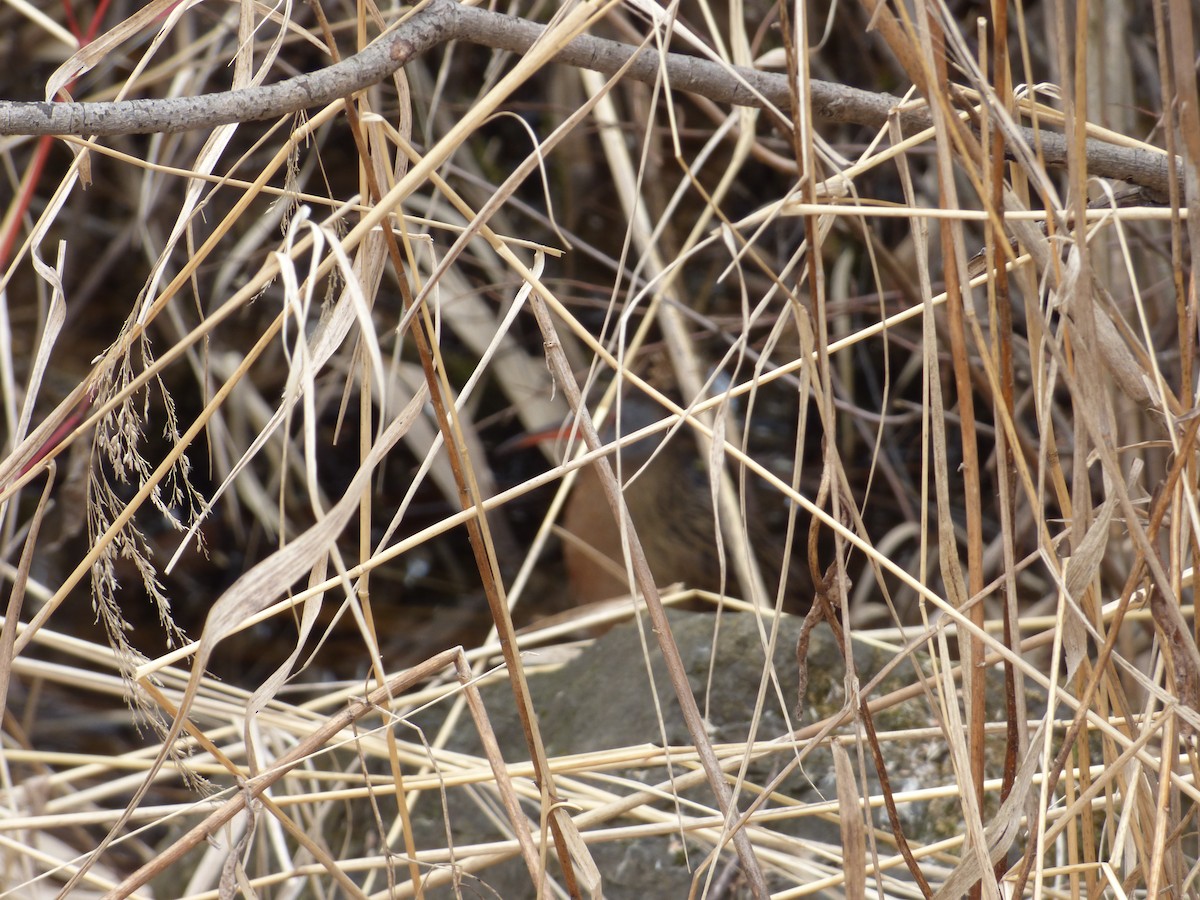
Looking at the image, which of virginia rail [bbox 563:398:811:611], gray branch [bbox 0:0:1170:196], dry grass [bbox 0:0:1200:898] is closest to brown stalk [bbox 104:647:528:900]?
dry grass [bbox 0:0:1200:898]

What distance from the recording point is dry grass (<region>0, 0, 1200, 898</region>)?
2.14ft

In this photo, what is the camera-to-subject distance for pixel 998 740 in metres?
1.38

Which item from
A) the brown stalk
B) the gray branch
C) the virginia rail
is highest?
the gray branch

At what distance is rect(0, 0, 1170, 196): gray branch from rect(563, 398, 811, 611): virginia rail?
5.53ft

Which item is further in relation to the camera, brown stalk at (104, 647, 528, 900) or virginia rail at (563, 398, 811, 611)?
virginia rail at (563, 398, 811, 611)

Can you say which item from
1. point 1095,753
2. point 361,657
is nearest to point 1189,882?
point 1095,753

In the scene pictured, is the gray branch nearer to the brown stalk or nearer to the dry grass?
the dry grass

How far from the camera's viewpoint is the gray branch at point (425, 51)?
0.58 m

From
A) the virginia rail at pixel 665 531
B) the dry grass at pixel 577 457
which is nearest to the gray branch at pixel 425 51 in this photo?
the dry grass at pixel 577 457

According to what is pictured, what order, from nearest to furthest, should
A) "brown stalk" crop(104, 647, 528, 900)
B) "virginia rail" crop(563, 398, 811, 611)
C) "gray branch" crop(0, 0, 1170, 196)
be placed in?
"gray branch" crop(0, 0, 1170, 196) < "brown stalk" crop(104, 647, 528, 900) < "virginia rail" crop(563, 398, 811, 611)

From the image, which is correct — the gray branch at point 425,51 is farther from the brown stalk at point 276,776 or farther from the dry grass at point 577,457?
the brown stalk at point 276,776

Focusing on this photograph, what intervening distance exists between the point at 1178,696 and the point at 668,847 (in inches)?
28.9

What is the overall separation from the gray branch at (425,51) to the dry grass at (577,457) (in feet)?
0.11

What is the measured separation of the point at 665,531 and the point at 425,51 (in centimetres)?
228
